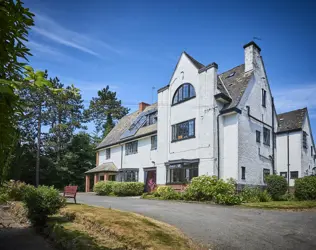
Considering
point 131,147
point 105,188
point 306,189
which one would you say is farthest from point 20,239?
point 131,147

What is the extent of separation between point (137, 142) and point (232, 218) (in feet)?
68.0

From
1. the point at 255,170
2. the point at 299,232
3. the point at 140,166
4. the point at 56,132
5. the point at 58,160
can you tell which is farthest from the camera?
the point at 56,132

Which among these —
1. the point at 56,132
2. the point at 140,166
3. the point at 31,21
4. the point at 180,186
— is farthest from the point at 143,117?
the point at 31,21

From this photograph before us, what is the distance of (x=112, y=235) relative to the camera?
7.54 m

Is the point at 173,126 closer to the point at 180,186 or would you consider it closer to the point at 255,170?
the point at 180,186

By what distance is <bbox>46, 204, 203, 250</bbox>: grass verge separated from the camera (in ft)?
21.9

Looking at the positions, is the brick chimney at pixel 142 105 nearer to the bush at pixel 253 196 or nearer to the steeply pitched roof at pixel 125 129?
the steeply pitched roof at pixel 125 129

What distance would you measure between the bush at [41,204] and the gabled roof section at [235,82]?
15599 millimetres

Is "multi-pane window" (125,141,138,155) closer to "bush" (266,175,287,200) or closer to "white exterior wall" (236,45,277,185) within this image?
"white exterior wall" (236,45,277,185)

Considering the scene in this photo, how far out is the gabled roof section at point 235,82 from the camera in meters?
22.8

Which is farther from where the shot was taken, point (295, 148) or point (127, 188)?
point (295, 148)

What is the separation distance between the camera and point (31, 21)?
3.12 m

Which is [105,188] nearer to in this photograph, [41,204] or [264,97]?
[264,97]

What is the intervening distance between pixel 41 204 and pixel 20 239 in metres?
1.72
